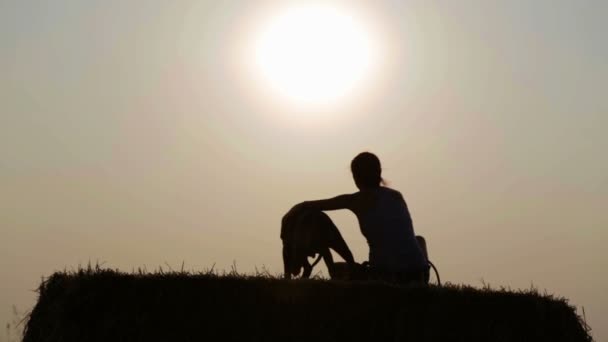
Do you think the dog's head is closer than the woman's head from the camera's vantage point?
Yes

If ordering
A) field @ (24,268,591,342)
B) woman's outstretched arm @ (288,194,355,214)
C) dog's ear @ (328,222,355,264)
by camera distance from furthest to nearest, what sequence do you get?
dog's ear @ (328,222,355,264) → woman's outstretched arm @ (288,194,355,214) → field @ (24,268,591,342)

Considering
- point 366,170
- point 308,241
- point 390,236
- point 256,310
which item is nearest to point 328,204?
point 308,241

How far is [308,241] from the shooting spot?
33.3 ft

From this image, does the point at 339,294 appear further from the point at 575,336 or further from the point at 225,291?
the point at 575,336

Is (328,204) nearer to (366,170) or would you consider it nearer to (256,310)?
(366,170)

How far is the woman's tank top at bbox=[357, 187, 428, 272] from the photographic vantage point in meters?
10.3

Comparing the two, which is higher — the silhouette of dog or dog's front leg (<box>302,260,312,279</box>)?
the silhouette of dog

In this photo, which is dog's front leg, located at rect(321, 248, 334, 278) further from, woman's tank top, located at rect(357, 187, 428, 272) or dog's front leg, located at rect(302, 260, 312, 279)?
woman's tank top, located at rect(357, 187, 428, 272)

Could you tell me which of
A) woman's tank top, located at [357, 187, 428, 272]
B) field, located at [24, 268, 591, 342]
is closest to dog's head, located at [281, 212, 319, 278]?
woman's tank top, located at [357, 187, 428, 272]

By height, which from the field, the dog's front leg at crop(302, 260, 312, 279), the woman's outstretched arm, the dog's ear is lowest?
the field

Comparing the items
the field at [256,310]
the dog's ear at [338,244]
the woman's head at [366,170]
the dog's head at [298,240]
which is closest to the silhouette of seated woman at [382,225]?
the woman's head at [366,170]

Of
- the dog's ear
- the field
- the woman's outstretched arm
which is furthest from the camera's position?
the dog's ear

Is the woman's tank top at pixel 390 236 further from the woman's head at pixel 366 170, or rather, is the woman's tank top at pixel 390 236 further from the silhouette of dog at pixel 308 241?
the silhouette of dog at pixel 308 241

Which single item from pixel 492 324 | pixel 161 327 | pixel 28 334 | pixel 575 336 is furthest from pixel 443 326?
pixel 28 334
